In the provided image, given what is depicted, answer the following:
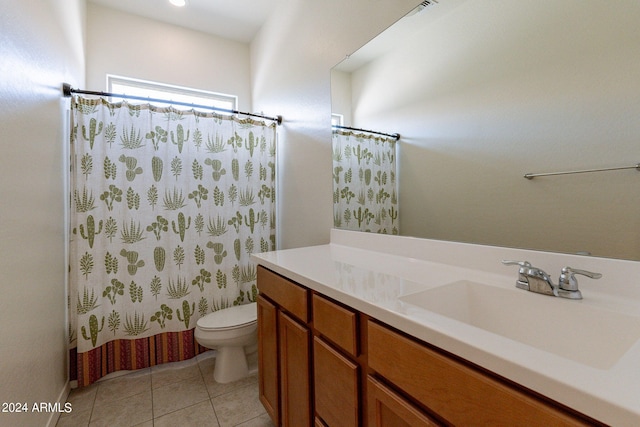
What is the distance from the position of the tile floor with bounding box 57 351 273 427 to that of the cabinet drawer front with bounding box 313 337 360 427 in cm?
76

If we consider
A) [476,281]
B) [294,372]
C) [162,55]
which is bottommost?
[294,372]

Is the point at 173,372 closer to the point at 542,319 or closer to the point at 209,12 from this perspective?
the point at 542,319

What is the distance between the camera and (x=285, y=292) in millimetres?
1210

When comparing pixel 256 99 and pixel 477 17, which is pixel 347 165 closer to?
pixel 477 17

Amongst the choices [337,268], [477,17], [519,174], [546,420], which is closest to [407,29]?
[477,17]

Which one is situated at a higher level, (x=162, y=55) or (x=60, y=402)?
(x=162, y=55)

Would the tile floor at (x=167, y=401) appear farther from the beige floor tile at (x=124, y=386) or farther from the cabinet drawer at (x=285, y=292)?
the cabinet drawer at (x=285, y=292)

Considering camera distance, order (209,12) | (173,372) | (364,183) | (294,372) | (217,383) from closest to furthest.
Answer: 1. (294,372)
2. (364,183)
3. (217,383)
4. (173,372)
5. (209,12)

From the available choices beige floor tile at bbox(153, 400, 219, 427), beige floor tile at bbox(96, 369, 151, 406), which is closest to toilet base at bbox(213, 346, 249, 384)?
beige floor tile at bbox(153, 400, 219, 427)

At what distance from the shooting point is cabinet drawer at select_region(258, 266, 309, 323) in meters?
1.08

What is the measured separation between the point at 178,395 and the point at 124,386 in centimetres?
42

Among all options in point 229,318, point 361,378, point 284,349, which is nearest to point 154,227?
point 229,318

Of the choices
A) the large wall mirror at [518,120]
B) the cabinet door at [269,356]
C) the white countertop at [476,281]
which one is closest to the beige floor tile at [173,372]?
the cabinet door at [269,356]

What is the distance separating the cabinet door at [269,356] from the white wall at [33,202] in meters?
0.94
